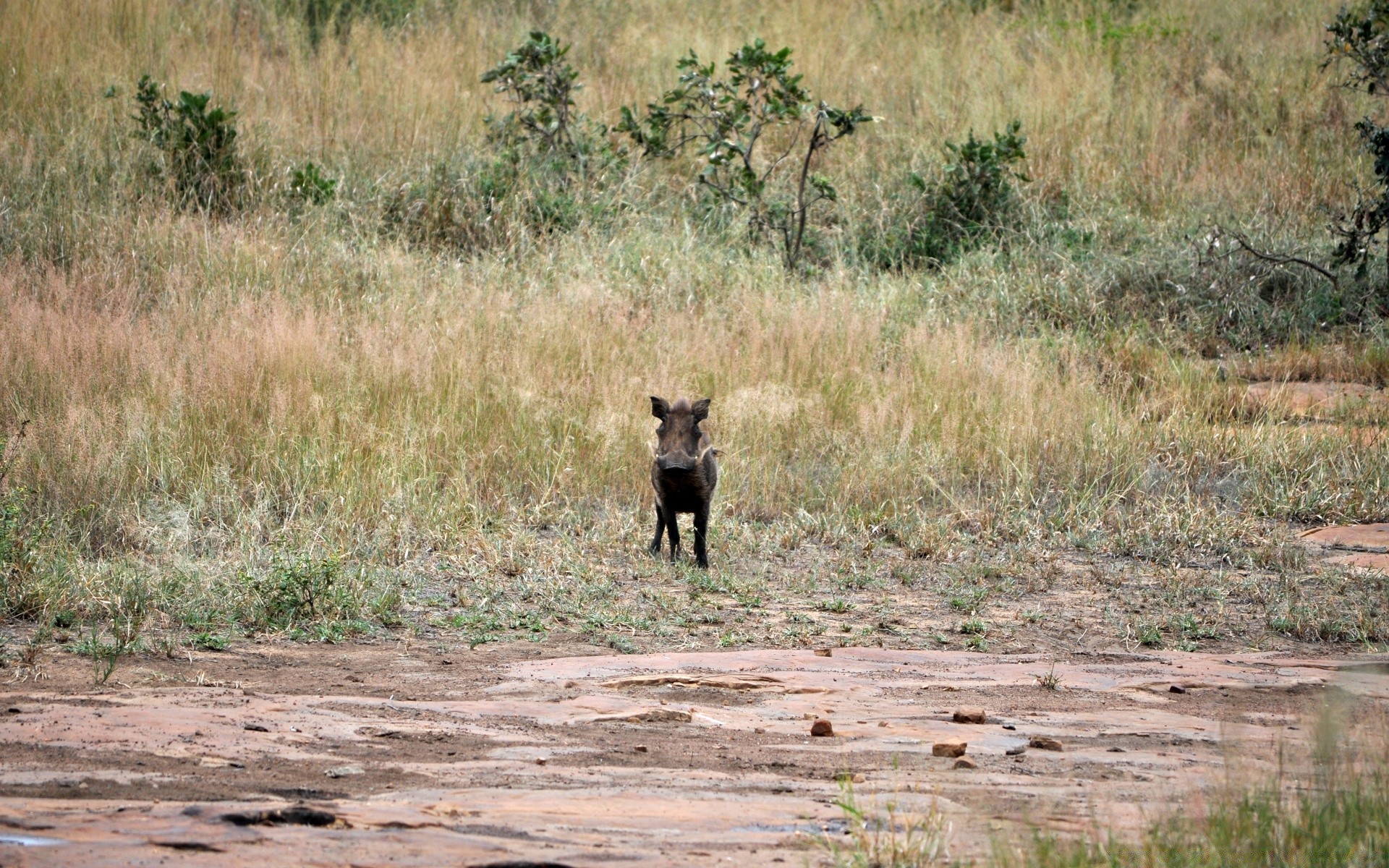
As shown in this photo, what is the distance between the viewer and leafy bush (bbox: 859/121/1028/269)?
14.1m

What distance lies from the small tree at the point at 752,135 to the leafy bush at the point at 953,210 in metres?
0.71

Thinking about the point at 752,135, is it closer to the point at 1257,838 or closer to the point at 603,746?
the point at 603,746

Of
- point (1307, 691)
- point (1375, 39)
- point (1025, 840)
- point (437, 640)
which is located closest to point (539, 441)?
point (437, 640)

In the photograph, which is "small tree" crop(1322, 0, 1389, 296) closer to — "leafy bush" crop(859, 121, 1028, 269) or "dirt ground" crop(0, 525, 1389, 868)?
"leafy bush" crop(859, 121, 1028, 269)

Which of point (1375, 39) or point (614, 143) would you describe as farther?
point (614, 143)

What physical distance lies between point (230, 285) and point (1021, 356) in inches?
241

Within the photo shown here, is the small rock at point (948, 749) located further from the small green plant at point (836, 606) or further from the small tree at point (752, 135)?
the small tree at point (752, 135)

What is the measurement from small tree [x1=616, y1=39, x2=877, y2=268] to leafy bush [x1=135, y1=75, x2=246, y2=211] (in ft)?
12.4

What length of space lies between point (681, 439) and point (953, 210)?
7.67 metres

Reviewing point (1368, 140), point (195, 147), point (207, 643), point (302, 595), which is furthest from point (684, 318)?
point (1368, 140)

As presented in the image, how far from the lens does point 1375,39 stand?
13.4 meters

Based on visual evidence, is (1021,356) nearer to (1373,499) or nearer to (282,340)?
(1373,499)

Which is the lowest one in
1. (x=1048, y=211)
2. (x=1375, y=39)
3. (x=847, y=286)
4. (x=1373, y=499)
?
(x=1373, y=499)

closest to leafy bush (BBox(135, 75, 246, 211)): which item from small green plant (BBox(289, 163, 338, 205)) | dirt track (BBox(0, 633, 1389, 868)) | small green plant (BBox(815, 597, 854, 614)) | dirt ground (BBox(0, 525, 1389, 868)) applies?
small green plant (BBox(289, 163, 338, 205))
